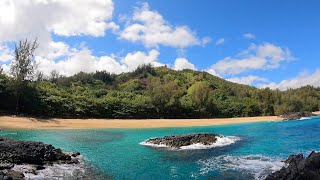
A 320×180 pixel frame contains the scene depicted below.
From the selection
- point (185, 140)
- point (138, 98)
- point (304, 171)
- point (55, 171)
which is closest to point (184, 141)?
point (185, 140)

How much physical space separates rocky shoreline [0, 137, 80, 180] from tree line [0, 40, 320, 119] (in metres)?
38.2

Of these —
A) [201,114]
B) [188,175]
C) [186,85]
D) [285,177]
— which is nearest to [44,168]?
[188,175]

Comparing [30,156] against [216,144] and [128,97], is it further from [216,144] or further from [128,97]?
[128,97]

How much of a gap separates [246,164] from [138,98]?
61708 mm

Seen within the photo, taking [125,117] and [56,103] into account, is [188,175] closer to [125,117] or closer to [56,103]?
[56,103]

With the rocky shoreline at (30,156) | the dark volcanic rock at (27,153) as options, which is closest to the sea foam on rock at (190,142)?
the rocky shoreline at (30,156)

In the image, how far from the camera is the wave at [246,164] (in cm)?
2540

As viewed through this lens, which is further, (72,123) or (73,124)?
(72,123)

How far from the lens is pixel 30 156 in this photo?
26.7 meters

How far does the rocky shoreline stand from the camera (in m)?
25.1

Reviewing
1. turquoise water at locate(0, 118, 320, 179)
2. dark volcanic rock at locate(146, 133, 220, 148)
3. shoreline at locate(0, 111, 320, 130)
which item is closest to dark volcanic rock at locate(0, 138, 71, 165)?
turquoise water at locate(0, 118, 320, 179)

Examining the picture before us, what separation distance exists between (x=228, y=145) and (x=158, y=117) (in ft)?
149

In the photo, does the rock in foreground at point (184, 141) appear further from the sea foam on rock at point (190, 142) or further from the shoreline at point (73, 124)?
the shoreline at point (73, 124)

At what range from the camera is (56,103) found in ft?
225
